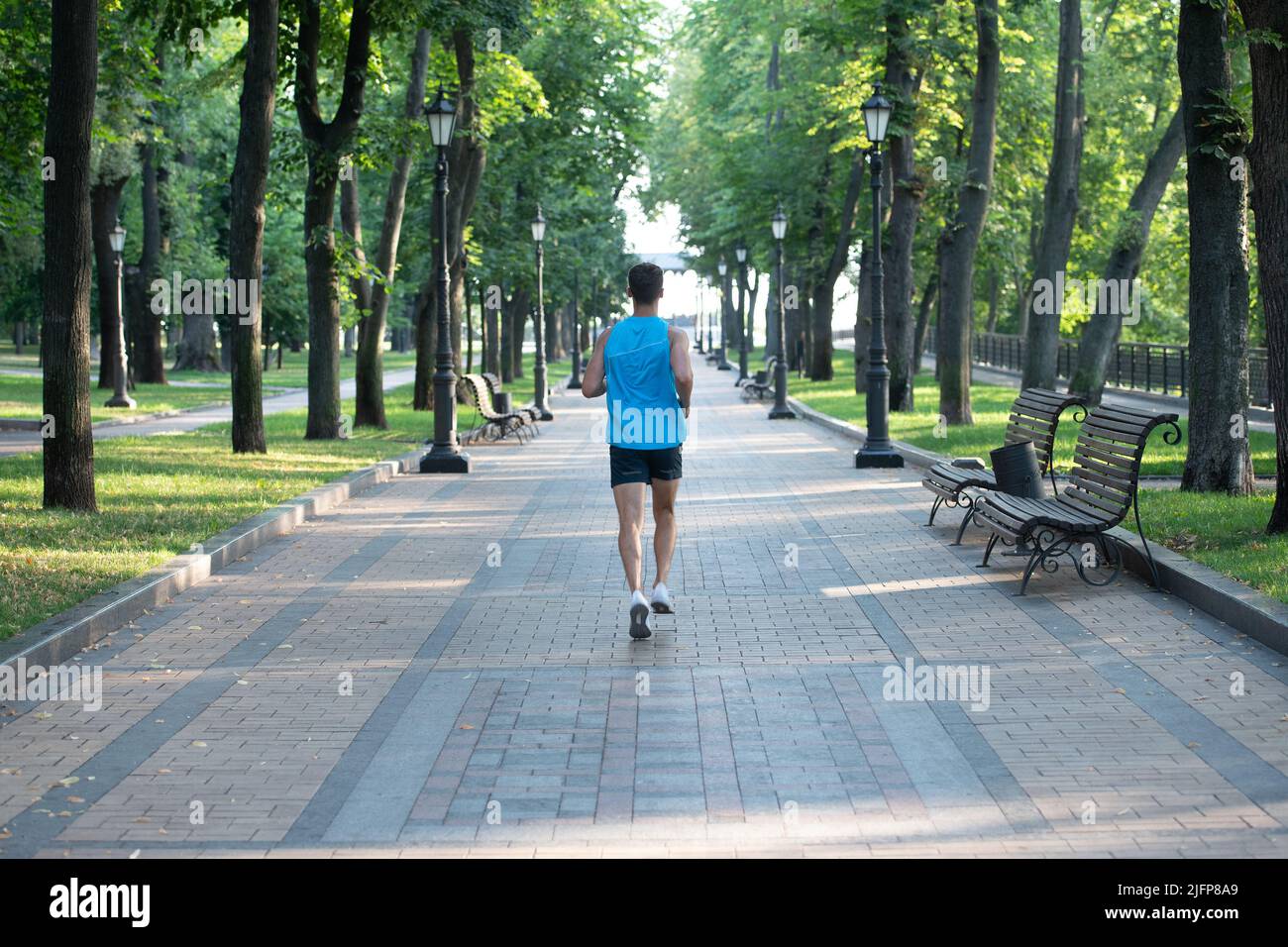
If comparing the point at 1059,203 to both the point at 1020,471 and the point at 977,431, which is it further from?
the point at 1020,471

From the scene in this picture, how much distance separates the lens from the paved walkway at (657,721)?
18.8 ft

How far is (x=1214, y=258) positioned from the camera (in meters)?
13.8

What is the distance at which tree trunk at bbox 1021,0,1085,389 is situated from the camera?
84.2ft

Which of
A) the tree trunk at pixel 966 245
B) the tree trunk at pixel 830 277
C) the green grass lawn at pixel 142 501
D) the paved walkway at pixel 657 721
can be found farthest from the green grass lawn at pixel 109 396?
the paved walkway at pixel 657 721

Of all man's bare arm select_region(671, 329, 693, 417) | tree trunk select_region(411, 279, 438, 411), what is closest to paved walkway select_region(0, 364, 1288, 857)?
man's bare arm select_region(671, 329, 693, 417)

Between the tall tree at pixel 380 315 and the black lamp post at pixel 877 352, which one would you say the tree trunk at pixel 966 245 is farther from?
the tall tree at pixel 380 315

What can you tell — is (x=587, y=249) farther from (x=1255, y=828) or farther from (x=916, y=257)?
(x=1255, y=828)

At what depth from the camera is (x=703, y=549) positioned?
13.2 metres

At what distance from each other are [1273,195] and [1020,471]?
9.07 ft

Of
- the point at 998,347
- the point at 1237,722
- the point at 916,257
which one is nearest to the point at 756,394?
the point at 916,257

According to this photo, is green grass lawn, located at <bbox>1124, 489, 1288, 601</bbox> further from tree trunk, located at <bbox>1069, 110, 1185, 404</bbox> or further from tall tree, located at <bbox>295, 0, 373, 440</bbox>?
tree trunk, located at <bbox>1069, 110, 1185, 404</bbox>

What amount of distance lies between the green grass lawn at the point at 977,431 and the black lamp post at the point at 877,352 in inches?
33.5

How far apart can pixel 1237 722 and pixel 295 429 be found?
21.6 meters
